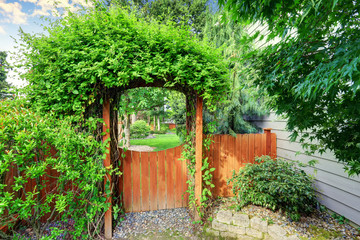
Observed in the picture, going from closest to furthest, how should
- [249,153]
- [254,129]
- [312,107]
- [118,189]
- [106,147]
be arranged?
[312,107], [106,147], [118,189], [249,153], [254,129]

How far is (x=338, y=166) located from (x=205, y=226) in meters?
2.28

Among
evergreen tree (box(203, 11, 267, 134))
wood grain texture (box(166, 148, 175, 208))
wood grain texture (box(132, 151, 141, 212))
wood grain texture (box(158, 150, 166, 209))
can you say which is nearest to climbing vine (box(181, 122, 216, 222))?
wood grain texture (box(166, 148, 175, 208))

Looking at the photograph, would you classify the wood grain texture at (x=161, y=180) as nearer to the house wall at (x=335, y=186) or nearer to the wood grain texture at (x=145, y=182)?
the wood grain texture at (x=145, y=182)

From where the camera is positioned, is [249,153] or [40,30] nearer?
[40,30]

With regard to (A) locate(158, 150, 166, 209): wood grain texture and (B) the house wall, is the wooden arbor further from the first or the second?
(B) the house wall

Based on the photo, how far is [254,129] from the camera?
4277 mm

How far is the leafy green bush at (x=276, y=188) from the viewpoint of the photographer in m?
2.50

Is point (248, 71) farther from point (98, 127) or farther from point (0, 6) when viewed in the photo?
point (0, 6)

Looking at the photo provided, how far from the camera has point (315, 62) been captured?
150 cm

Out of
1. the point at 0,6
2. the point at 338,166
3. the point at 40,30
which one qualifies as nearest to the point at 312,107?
the point at 338,166

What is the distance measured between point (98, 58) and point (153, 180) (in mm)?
2105

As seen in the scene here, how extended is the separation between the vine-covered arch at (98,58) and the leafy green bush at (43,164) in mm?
262

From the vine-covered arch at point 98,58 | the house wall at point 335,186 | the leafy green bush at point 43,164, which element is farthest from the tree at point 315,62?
the leafy green bush at point 43,164

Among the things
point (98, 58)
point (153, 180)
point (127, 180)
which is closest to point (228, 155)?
point (153, 180)
